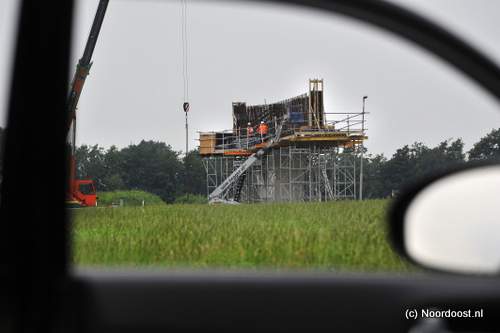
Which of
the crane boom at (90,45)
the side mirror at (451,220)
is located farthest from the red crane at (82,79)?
the side mirror at (451,220)

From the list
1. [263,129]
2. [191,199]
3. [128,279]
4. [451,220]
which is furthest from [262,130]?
[451,220]

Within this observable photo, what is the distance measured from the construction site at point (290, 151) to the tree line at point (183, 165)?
0.24ft

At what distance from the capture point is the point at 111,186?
181 centimetres

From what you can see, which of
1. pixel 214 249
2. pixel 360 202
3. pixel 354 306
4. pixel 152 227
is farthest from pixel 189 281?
pixel 152 227

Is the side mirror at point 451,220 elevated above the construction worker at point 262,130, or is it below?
below

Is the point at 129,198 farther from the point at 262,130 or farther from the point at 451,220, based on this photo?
the point at 451,220

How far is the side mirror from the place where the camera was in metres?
0.93

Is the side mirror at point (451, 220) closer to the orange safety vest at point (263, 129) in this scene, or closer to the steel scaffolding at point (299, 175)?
the steel scaffolding at point (299, 175)

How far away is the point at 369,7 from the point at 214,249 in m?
0.89

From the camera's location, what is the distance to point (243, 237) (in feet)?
5.49

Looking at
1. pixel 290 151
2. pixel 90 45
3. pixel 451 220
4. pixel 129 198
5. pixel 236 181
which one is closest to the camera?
pixel 451 220

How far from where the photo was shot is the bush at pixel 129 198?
5.67 ft

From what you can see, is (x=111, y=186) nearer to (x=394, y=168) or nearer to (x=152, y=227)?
(x=152, y=227)

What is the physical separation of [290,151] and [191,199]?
530 mm
